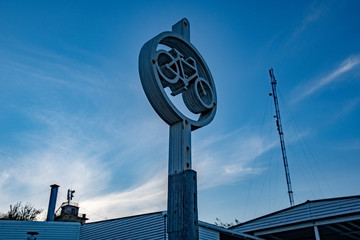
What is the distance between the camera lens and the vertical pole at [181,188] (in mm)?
2957

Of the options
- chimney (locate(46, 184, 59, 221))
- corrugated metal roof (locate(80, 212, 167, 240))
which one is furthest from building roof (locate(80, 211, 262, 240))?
chimney (locate(46, 184, 59, 221))

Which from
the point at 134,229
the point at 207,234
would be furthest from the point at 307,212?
the point at 134,229

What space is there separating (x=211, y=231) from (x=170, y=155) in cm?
997

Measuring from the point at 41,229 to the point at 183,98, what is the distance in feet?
44.3

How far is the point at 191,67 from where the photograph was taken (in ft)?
13.4

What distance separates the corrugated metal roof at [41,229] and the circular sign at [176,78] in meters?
12.9

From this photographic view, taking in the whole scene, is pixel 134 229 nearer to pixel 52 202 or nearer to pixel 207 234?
pixel 207 234

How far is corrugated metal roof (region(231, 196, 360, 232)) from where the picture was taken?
1145 cm

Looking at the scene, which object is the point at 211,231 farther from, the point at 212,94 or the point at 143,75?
the point at 143,75

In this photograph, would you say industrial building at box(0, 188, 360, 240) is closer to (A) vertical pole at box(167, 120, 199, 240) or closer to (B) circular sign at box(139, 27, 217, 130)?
(B) circular sign at box(139, 27, 217, 130)

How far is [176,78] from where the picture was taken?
3.77 m

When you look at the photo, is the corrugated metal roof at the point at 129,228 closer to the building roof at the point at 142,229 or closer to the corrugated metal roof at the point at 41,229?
the building roof at the point at 142,229

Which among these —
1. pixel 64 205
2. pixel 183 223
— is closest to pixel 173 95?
pixel 183 223

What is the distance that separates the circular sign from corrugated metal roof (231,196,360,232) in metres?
9.45
